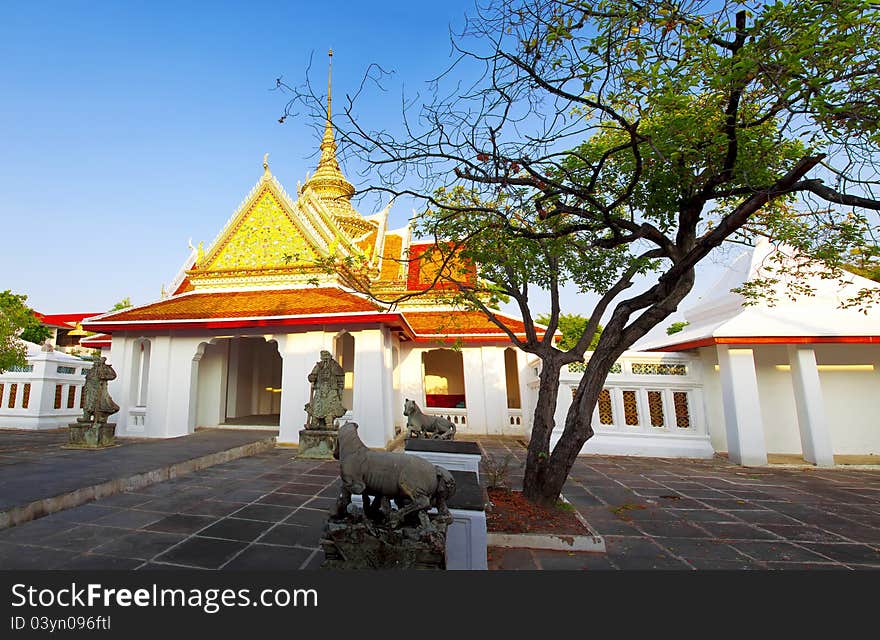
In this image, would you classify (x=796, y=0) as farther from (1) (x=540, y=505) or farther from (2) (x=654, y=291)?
(1) (x=540, y=505)

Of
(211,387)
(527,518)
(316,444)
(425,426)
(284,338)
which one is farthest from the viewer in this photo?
(211,387)

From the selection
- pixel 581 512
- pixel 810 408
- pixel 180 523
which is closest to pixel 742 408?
pixel 810 408

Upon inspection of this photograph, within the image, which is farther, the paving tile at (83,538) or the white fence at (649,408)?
the white fence at (649,408)

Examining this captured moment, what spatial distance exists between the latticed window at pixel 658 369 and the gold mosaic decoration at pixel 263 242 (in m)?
8.82

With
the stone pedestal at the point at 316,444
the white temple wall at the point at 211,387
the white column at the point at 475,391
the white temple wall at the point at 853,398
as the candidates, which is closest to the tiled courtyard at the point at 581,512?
the stone pedestal at the point at 316,444

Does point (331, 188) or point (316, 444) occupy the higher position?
point (331, 188)

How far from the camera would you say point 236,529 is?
3.58 m

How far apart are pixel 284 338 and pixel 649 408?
851 centimetres

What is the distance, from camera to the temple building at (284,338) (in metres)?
8.89

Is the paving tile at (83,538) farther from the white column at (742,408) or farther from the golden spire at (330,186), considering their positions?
the golden spire at (330,186)

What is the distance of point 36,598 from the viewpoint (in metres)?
2.10

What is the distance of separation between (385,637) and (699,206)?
434 centimetres

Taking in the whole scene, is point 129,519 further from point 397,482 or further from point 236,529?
point 397,482

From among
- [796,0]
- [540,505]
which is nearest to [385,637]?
[540,505]
